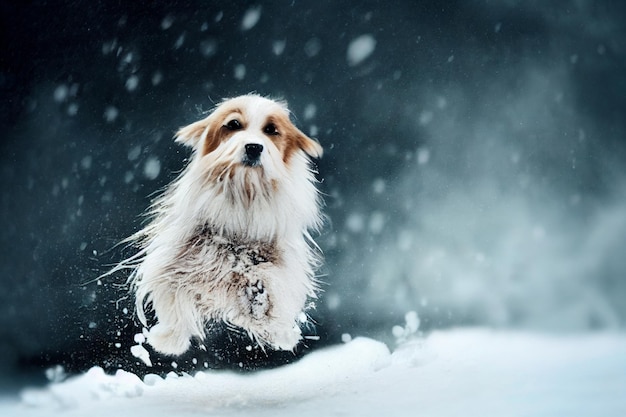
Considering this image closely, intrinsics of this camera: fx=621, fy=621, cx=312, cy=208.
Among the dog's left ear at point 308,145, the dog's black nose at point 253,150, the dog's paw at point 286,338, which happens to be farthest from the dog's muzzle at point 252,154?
the dog's paw at point 286,338

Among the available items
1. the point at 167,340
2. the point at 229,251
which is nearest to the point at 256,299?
the point at 229,251

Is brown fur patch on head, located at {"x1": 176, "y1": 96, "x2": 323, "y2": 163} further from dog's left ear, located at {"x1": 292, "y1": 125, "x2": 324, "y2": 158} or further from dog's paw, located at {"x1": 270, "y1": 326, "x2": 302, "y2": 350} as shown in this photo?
dog's paw, located at {"x1": 270, "y1": 326, "x2": 302, "y2": 350}

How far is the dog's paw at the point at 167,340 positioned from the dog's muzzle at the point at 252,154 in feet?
1.99

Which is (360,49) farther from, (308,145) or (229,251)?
(229,251)

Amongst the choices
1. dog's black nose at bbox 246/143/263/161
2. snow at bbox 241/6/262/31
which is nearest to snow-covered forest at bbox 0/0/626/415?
snow at bbox 241/6/262/31

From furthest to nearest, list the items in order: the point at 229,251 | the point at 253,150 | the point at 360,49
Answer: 1. the point at 360,49
2. the point at 229,251
3. the point at 253,150

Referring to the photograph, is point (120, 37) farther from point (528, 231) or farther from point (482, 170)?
point (528, 231)

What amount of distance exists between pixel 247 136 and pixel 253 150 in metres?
0.05

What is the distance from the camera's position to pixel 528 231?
2211 mm

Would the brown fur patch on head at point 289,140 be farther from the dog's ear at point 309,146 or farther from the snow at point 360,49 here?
the snow at point 360,49

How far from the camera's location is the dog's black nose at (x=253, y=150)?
1831 mm

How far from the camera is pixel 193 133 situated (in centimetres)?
203

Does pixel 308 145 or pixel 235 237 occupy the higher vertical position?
pixel 308 145

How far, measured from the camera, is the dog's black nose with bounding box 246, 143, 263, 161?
183 centimetres
